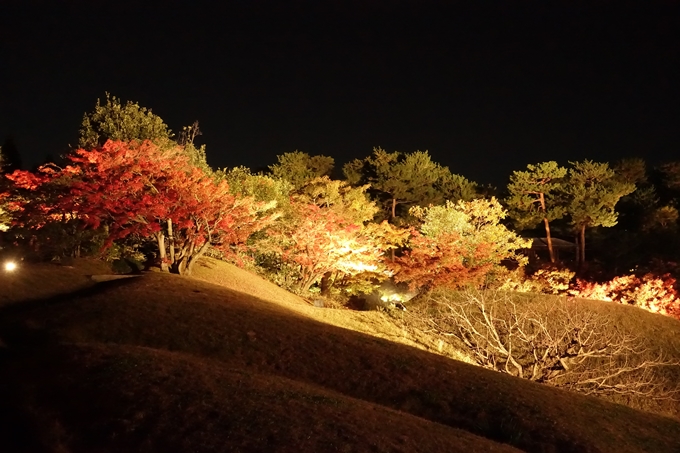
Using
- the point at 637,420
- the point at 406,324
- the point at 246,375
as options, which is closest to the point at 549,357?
the point at 637,420

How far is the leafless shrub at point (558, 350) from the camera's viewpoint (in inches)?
551

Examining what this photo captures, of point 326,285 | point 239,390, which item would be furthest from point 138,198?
point 326,285

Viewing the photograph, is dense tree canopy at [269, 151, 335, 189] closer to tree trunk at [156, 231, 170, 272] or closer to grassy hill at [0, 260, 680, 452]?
tree trunk at [156, 231, 170, 272]

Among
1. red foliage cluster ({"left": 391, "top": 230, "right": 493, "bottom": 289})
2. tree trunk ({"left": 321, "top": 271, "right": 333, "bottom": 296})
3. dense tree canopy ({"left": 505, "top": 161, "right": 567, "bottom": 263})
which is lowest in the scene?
tree trunk ({"left": 321, "top": 271, "right": 333, "bottom": 296})

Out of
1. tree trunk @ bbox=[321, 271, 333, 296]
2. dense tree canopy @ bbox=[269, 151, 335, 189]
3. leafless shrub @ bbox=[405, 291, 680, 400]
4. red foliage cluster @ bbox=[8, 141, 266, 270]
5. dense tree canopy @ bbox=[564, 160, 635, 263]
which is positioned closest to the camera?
leafless shrub @ bbox=[405, 291, 680, 400]

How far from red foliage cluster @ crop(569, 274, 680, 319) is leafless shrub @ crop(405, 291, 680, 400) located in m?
5.10

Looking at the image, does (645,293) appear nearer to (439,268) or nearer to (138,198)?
(439,268)

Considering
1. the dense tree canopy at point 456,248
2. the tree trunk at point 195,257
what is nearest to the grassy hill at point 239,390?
the tree trunk at point 195,257

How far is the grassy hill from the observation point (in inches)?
249

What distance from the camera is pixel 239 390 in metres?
7.60

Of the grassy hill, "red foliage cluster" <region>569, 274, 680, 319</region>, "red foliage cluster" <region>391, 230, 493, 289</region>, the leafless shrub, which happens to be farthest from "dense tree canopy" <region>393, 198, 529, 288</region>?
the grassy hill

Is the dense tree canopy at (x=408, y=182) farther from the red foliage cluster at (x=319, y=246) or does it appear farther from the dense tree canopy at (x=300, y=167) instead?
the red foliage cluster at (x=319, y=246)

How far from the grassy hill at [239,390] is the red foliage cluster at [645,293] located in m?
14.9

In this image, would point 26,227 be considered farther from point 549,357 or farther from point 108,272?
point 549,357
